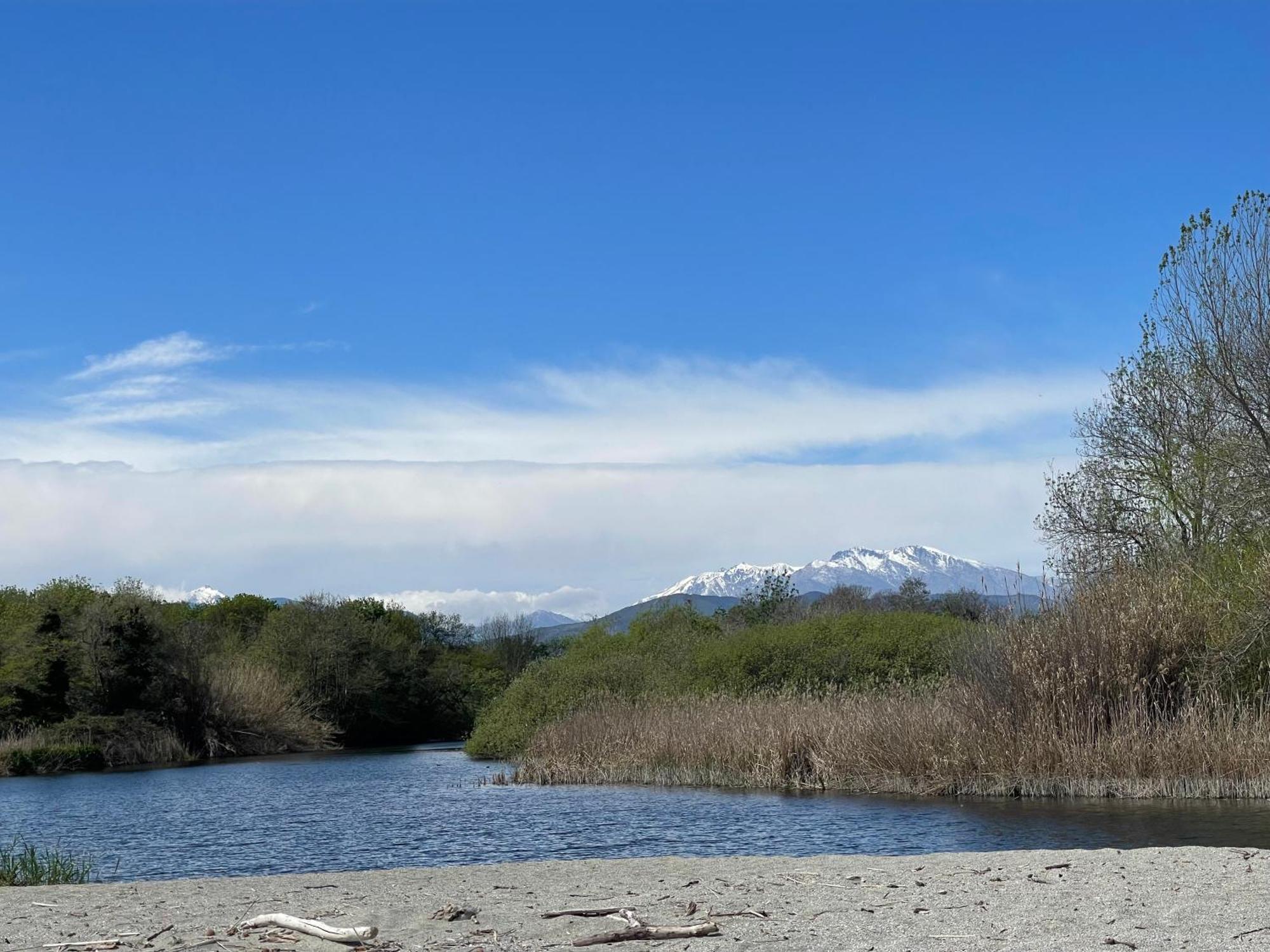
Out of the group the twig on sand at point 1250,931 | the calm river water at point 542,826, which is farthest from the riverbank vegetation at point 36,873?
the twig on sand at point 1250,931

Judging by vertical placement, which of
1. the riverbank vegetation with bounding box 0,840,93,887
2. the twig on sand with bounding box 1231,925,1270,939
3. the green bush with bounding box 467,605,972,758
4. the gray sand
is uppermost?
the green bush with bounding box 467,605,972,758

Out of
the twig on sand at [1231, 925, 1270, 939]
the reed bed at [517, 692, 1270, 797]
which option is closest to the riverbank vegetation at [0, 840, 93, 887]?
the twig on sand at [1231, 925, 1270, 939]

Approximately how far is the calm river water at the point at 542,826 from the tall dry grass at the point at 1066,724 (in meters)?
0.91

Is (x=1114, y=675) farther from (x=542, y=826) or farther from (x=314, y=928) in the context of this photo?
(x=314, y=928)

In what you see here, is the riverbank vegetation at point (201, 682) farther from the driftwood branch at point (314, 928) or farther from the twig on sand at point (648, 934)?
the twig on sand at point (648, 934)

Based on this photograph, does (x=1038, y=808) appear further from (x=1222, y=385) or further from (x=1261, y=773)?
(x=1222, y=385)

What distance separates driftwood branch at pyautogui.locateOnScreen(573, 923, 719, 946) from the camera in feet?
31.0

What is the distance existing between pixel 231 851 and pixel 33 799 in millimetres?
19760

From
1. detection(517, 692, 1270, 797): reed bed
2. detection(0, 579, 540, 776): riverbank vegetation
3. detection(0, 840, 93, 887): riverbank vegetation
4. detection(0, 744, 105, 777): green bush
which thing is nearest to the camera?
detection(0, 840, 93, 887): riverbank vegetation

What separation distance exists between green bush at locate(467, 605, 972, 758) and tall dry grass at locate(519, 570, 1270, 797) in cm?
1454

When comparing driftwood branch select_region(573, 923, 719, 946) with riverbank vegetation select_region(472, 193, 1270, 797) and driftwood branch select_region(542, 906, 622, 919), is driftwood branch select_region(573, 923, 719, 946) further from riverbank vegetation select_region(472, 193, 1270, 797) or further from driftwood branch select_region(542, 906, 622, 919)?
riverbank vegetation select_region(472, 193, 1270, 797)

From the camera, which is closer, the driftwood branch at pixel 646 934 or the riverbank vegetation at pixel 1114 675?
the driftwood branch at pixel 646 934

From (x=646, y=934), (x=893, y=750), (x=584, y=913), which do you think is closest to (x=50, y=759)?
(x=893, y=750)

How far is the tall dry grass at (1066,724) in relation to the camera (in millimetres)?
24312
